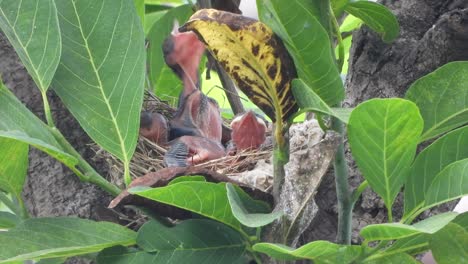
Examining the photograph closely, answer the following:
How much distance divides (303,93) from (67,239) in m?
0.33

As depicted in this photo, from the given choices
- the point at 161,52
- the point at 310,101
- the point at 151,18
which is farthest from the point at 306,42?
the point at 151,18

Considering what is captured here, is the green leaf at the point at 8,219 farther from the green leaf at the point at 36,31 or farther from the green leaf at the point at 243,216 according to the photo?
the green leaf at the point at 243,216

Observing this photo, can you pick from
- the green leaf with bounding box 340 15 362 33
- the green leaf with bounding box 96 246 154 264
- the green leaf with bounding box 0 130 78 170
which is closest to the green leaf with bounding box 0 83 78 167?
the green leaf with bounding box 0 130 78 170

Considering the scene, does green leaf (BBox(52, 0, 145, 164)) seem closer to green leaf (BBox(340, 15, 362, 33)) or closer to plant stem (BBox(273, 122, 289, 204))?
plant stem (BBox(273, 122, 289, 204))

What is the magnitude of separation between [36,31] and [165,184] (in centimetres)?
27

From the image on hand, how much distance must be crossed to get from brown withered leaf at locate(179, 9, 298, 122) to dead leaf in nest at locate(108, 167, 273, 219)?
97 millimetres

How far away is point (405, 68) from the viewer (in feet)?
3.79

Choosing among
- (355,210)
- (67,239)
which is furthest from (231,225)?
(355,210)

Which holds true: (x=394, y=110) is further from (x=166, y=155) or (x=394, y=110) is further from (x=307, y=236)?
(x=166, y=155)

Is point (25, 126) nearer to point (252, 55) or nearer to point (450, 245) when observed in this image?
point (252, 55)

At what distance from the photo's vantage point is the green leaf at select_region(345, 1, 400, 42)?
0.96m

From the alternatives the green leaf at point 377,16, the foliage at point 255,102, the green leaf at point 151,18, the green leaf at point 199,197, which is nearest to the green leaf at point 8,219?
the foliage at point 255,102

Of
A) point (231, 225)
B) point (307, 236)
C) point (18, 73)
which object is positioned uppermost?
point (18, 73)

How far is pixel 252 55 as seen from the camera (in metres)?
0.84
